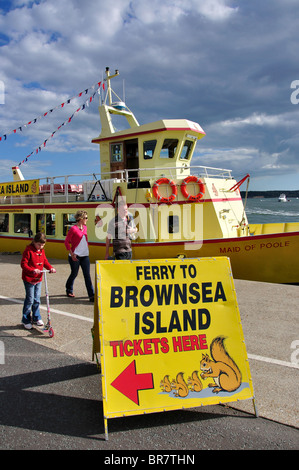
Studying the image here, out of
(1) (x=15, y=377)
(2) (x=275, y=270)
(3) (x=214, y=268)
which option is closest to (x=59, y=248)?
(2) (x=275, y=270)

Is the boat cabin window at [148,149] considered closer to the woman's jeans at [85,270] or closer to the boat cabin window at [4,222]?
the woman's jeans at [85,270]

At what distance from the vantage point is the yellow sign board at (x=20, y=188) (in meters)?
14.8

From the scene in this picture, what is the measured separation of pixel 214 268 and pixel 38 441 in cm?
223

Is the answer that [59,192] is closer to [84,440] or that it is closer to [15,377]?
[15,377]

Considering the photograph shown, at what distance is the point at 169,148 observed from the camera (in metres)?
12.6

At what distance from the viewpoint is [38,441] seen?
9.37 ft

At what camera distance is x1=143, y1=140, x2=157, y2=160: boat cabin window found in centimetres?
1251

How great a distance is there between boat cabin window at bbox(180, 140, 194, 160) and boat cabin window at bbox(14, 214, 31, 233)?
7.26 meters

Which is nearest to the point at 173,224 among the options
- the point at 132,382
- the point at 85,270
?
the point at 85,270

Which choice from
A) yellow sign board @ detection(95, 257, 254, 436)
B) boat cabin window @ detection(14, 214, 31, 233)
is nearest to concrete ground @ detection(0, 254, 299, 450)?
yellow sign board @ detection(95, 257, 254, 436)

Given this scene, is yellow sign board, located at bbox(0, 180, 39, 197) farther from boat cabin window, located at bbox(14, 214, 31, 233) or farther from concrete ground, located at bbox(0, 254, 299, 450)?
concrete ground, located at bbox(0, 254, 299, 450)

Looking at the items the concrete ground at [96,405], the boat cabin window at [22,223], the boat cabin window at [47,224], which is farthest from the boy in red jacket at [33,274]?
the boat cabin window at [22,223]
